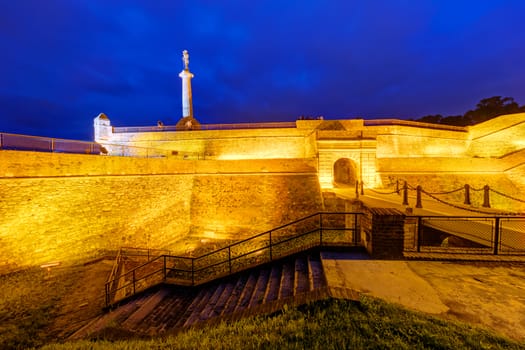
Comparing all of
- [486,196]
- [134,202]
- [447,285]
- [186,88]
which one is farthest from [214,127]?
[447,285]

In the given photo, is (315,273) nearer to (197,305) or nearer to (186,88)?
(197,305)

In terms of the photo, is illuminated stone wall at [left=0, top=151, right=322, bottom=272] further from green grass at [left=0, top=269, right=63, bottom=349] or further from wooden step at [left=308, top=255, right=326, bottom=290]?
wooden step at [left=308, top=255, right=326, bottom=290]

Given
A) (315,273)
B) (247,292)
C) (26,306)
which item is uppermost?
(315,273)

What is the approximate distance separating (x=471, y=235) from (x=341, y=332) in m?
6.16

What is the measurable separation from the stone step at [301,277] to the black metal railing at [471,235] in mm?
2497

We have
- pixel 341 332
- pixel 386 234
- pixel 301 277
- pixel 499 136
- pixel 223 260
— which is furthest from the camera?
pixel 499 136

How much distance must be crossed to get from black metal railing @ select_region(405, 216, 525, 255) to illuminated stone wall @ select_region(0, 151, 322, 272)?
6734 millimetres

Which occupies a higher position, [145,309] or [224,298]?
[224,298]

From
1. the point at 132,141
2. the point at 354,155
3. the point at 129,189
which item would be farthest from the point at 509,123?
the point at 132,141

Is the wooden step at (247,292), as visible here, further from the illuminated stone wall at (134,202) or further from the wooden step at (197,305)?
the illuminated stone wall at (134,202)

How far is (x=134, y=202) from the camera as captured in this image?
41.5 ft

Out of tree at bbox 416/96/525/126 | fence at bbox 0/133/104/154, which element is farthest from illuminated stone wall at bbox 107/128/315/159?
tree at bbox 416/96/525/126

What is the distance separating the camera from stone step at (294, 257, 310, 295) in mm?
4377

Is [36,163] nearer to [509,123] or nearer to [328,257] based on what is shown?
[328,257]
